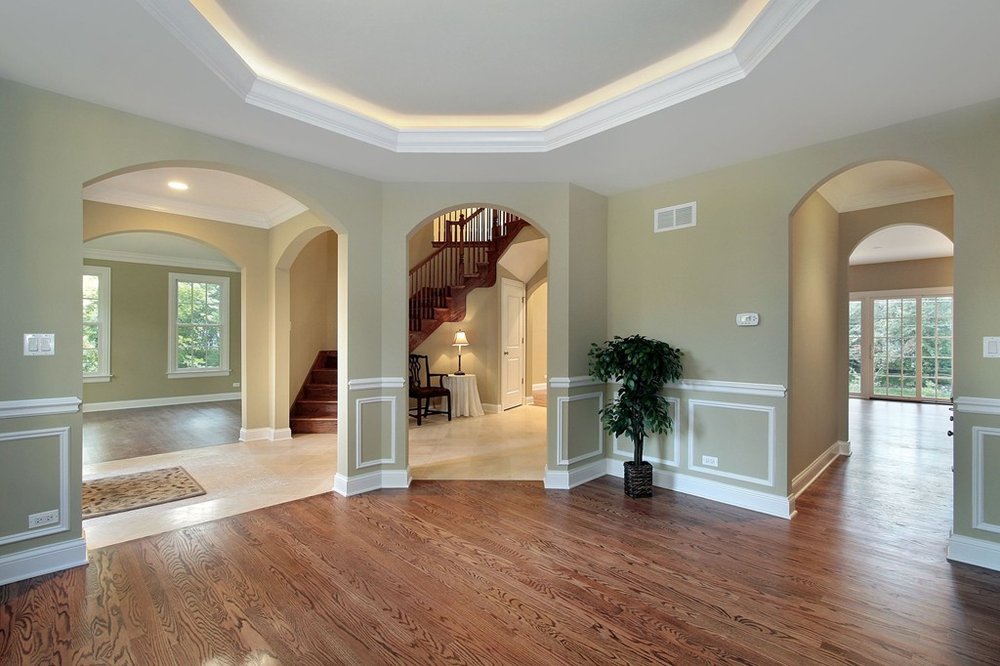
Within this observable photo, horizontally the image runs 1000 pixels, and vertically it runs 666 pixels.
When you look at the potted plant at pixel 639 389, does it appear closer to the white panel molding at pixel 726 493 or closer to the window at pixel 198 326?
the white panel molding at pixel 726 493

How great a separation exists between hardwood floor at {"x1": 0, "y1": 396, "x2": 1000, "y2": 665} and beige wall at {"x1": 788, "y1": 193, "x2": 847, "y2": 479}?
0.75 metres

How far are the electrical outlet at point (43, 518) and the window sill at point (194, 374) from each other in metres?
7.27

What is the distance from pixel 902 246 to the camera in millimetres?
7762

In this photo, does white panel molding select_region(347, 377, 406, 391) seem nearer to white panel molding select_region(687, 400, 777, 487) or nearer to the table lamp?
white panel molding select_region(687, 400, 777, 487)

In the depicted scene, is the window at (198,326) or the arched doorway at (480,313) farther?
the window at (198,326)

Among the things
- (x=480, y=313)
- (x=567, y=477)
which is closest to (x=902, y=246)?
(x=480, y=313)

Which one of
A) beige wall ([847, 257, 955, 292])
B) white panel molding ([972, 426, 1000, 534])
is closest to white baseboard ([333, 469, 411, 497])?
white panel molding ([972, 426, 1000, 534])

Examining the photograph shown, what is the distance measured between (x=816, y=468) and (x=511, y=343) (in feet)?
16.2

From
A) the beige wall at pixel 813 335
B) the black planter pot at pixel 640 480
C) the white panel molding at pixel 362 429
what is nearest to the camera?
the beige wall at pixel 813 335

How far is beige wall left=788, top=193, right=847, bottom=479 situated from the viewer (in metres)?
3.65

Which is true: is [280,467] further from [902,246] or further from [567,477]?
[902,246]

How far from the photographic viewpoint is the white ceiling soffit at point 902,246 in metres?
6.71

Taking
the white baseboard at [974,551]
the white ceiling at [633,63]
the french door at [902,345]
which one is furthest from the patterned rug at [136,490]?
the french door at [902,345]

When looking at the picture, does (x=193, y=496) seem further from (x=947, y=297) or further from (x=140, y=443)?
(x=947, y=297)
